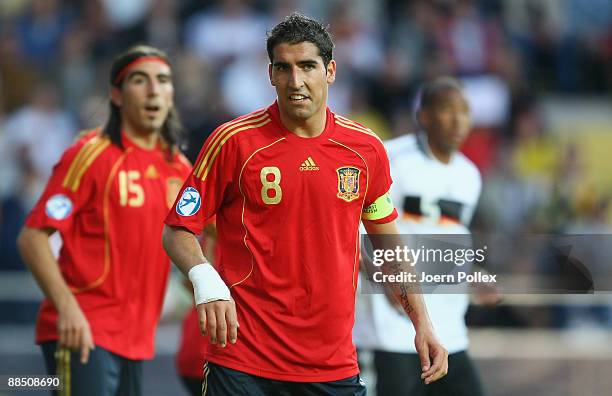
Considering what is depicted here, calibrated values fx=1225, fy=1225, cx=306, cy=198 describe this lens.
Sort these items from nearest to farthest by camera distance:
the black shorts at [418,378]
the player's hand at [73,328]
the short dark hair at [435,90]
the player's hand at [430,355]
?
1. the player's hand at [430,355]
2. the player's hand at [73,328]
3. the black shorts at [418,378]
4. the short dark hair at [435,90]

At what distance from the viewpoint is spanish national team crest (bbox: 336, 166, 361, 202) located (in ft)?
17.7

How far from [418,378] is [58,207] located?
2334 mm

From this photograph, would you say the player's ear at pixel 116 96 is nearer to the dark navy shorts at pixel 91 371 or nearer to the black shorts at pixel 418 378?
the dark navy shorts at pixel 91 371

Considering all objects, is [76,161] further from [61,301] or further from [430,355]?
[430,355]

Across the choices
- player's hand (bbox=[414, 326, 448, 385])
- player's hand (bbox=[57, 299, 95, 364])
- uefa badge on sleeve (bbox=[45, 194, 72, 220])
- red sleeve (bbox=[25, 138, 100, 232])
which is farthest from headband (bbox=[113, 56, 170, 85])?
player's hand (bbox=[414, 326, 448, 385])

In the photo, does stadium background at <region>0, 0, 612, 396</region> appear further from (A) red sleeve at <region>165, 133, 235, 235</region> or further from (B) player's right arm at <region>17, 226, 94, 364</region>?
(A) red sleeve at <region>165, 133, 235, 235</region>

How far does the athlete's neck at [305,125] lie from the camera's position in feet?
17.8

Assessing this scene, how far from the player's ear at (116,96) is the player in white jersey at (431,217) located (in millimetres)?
1689

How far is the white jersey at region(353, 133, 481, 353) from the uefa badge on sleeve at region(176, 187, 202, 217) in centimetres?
226

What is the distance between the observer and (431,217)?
293 inches

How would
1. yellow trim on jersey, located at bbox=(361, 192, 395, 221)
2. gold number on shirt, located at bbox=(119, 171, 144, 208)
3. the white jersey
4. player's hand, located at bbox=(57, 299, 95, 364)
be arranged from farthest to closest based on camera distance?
the white jersey
gold number on shirt, located at bbox=(119, 171, 144, 208)
player's hand, located at bbox=(57, 299, 95, 364)
yellow trim on jersey, located at bbox=(361, 192, 395, 221)

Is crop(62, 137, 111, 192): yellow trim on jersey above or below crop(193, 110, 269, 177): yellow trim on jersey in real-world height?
above

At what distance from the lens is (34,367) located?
452 inches

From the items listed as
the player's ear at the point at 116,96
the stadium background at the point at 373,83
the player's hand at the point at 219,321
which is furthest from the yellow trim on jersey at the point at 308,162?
the stadium background at the point at 373,83
